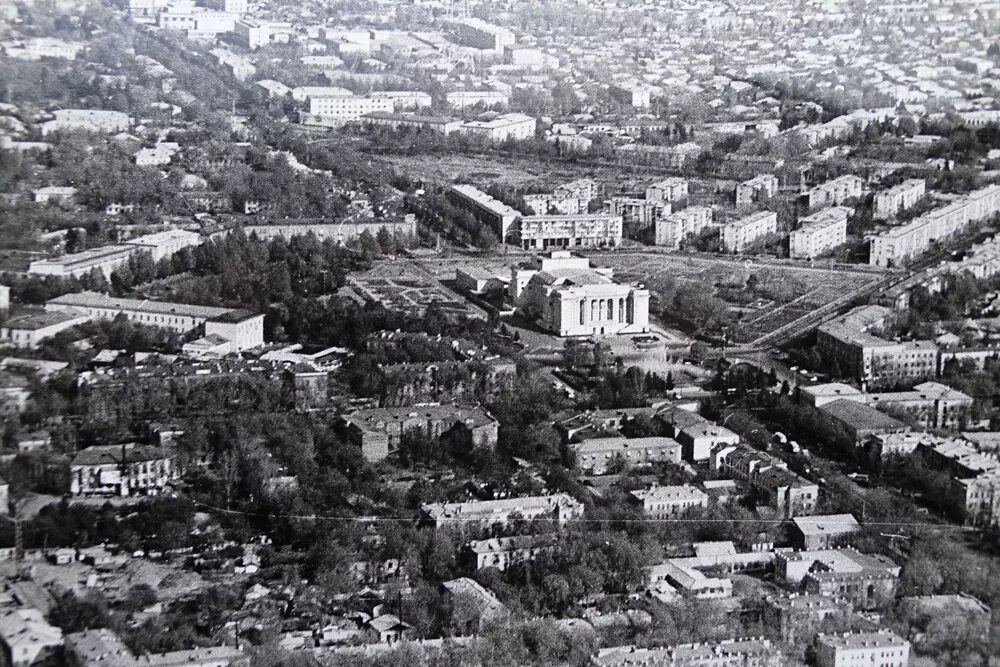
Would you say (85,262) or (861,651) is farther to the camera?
(85,262)

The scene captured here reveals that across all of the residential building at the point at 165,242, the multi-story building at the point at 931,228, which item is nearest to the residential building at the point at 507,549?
the residential building at the point at 165,242

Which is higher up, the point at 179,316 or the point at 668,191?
the point at 179,316

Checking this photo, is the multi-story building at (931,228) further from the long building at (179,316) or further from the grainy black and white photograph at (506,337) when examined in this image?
the long building at (179,316)

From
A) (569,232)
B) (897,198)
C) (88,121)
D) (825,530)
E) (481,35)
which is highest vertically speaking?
(481,35)

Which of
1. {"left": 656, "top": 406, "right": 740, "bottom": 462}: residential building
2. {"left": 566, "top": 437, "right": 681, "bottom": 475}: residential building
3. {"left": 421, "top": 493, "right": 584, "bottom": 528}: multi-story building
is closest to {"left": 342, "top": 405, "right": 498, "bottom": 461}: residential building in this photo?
{"left": 566, "top": 437, "right": 681, "bottom": 475}: residential building

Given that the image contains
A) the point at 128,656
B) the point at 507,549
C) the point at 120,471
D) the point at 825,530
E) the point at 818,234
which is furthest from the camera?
the point at 818,234

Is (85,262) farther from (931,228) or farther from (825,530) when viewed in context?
(931,228)

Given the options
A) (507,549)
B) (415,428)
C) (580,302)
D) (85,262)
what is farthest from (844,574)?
(85,262)
